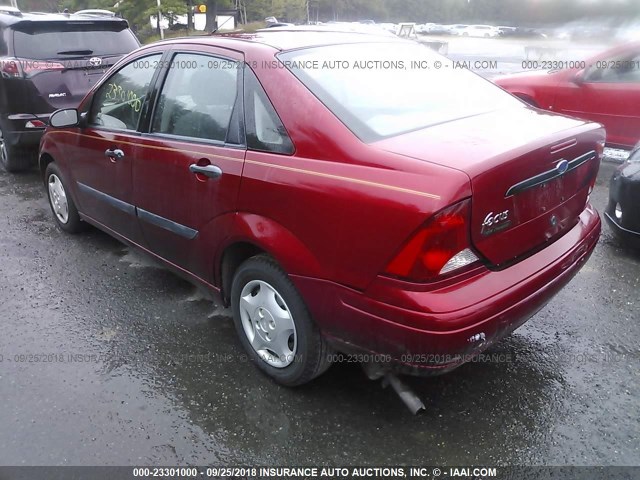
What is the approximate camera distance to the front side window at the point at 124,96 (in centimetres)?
339

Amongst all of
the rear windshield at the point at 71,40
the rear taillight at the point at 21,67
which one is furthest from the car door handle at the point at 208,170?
the rear windshield at the point at 71,40

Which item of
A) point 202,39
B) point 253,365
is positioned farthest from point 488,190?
point 202,39

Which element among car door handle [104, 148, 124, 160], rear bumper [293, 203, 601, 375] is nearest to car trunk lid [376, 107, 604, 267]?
rear bumper [293, 203, 601, 375]

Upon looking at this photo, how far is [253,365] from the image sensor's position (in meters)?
2.94

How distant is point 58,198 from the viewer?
4.71 meters

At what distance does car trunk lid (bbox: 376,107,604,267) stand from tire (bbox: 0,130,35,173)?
5.79m

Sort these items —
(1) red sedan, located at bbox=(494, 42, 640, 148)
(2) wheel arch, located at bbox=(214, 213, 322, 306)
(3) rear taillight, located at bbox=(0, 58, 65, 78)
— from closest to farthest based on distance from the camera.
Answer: (2) wheel arch, located at bbox=(214, 213, 322, 306)
(3) rear taillight, located at bbox=(0, 58, 65, 78)
(1) red sedan, located at bbox=(494, 42, 640, 148)

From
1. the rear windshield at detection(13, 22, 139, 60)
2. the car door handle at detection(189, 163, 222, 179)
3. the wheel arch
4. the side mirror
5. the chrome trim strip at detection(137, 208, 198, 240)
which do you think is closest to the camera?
the wheel arch

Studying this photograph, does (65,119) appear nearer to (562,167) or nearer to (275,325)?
(275,325)

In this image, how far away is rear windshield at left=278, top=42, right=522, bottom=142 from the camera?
2.44 meters

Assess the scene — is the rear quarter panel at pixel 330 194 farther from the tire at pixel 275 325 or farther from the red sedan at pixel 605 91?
the red sedan at pixel 605 91

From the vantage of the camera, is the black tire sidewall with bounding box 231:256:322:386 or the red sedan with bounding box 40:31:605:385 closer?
the red sedan with bounding box 40:31:605:385

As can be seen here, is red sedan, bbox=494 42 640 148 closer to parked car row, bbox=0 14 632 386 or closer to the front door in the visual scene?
parked car row, bbox=0 14 632 386

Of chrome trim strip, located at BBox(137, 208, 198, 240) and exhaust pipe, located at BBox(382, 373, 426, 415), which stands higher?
chrome trim strip, located at BBox(137, 208, 198, 240)
